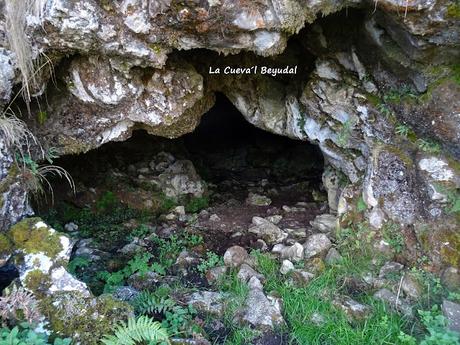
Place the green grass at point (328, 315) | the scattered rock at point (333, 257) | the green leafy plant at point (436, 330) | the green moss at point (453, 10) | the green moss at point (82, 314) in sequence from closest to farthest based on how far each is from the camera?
the green moss at point (82, 314) → the green leafy plant at point (436, 330) → the green moss at point (453, 10) → the green grass at point (328, 315) → the scattered rock at point (333, 257)

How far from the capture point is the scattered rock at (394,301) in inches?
129

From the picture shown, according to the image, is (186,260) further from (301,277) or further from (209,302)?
(301,277)

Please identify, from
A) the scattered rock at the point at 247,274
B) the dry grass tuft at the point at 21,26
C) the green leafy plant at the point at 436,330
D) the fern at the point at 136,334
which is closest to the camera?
the fern at the point at 136,334

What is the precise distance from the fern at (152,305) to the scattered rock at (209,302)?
0.80 feet

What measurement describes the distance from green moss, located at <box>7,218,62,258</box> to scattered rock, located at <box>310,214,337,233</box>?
103 inches

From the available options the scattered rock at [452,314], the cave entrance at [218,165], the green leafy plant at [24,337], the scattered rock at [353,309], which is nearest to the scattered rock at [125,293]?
the green leafy plant at [24,337]

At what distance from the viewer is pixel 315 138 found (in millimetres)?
4602

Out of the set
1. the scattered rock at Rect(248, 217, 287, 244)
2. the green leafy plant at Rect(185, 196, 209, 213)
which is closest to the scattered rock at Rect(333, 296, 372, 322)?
the scattered rock at Rect(248, 217, 287, 244)

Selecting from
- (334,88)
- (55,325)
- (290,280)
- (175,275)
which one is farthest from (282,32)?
(55,325)

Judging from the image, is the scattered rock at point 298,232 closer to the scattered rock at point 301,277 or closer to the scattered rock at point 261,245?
the scattered rock at point 261,245

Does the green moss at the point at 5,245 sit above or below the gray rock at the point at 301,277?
above

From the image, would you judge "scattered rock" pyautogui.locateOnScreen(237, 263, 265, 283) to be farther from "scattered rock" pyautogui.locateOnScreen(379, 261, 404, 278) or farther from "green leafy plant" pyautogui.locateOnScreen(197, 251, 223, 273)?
"scattered rock" pyautogui.locateOnScreen(379, 261, 404, 278)

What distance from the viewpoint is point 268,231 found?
4.38 meters

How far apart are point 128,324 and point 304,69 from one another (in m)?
3.29
